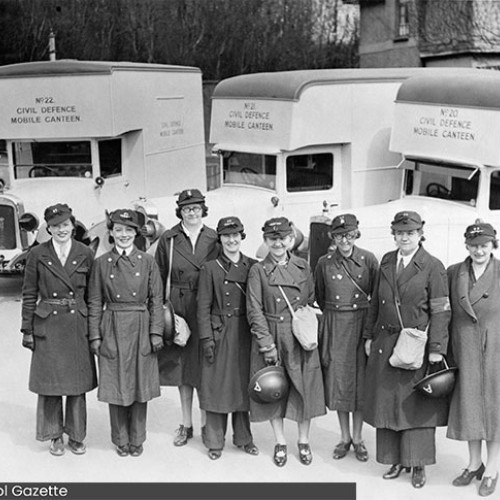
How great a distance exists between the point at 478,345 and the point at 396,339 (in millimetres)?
488

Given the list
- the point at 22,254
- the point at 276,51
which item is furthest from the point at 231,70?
the point at 22,254

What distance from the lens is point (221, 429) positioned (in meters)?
5.89

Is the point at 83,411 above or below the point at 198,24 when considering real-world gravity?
below

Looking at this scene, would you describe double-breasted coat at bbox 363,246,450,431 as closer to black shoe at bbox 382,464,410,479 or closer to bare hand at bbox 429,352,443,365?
bare hand at bbox 429,352,443,365

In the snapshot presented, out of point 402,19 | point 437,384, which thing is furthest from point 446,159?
point 402,19

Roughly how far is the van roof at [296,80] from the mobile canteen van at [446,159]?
0.91m

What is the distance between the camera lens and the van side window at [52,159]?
1080 centimetres

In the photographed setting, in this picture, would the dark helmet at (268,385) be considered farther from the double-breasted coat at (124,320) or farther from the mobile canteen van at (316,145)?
the mobile canteen van at (316,145)

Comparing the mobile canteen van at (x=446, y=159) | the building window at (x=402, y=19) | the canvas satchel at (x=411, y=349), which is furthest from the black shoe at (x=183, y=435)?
the building window at (x=402, y=19)

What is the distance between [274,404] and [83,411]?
136cm

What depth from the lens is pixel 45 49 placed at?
75.9 feet

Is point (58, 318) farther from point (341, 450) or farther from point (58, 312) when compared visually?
point (341, 450)

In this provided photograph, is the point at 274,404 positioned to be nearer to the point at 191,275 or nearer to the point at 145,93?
the point at 191,275

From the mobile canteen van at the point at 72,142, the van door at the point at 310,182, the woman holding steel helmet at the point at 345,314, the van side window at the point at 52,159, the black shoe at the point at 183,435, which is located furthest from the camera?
the van side window at the point at 52,159
